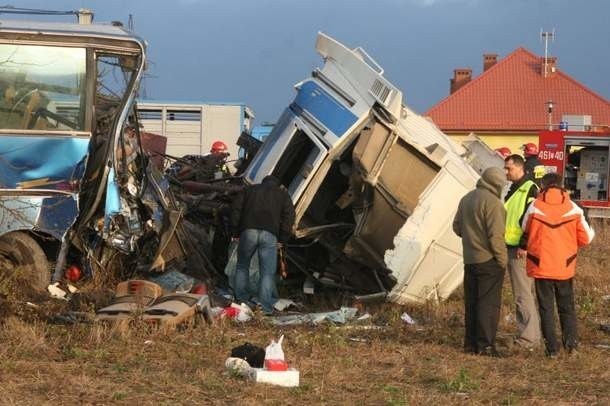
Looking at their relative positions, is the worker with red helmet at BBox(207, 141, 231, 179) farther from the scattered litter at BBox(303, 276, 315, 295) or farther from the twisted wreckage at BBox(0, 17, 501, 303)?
the scattered litter at BBox(303, 276, 315, 295)

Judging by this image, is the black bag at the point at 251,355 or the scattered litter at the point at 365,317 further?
the scattered litter at the point at 365,317

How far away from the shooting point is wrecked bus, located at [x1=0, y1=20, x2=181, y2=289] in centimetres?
970

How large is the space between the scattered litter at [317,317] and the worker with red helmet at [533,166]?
2.32 meters

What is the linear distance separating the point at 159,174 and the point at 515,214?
4.53 metres

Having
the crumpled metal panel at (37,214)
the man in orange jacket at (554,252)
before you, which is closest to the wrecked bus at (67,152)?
the crumpled metal panel at (37,214)

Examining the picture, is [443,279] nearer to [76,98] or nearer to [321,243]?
[321,243]

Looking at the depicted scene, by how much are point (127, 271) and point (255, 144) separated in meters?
3.14

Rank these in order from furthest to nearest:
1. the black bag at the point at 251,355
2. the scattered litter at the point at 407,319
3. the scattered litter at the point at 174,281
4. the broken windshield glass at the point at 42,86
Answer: the scattered litter at the point at 174,281 → the broken windshield glass at the point at 42,86 → the scattered litter at the point at 407,319 → the black bag at the point at 251,355

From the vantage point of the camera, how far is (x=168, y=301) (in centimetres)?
877

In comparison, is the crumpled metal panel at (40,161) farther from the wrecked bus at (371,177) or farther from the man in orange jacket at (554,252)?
the man in orange jacket at (554,252)

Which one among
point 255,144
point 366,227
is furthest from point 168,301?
point 255,144

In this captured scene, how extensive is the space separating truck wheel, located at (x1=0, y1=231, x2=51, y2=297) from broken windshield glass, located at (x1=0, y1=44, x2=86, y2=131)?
120 cm

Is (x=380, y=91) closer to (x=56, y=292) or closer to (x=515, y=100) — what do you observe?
(x=56, y=292)

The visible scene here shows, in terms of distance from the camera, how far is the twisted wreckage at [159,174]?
9758 mm
